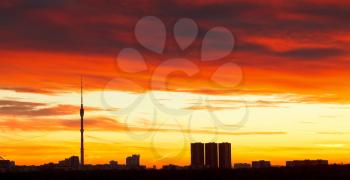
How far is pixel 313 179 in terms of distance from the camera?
653 feet

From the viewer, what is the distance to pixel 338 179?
615ft

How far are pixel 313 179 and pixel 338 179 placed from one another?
12477 millimetres
